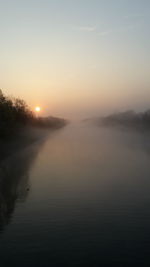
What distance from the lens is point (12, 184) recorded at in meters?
40.5

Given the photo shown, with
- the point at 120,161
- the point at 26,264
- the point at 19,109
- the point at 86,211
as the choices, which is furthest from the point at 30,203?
the point at 19,109

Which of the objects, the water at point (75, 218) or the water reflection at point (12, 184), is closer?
the water at point (75, 218)

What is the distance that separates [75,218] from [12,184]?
601 inches

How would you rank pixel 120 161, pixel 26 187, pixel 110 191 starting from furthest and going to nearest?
pixel 120 161
pixel 26 187
pixel 110 191

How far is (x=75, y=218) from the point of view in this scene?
27.4 m

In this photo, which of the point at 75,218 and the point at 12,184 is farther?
the point at 12,184

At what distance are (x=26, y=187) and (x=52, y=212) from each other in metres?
10.6

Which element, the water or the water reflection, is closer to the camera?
the water

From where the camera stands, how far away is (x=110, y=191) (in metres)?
36.0

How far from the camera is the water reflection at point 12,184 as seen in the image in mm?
30120

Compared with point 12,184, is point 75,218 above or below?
below

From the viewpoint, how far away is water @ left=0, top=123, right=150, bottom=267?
68.2 feet

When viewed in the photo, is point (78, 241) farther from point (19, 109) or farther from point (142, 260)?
point (19, 109)

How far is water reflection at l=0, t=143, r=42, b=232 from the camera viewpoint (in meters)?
30.1
